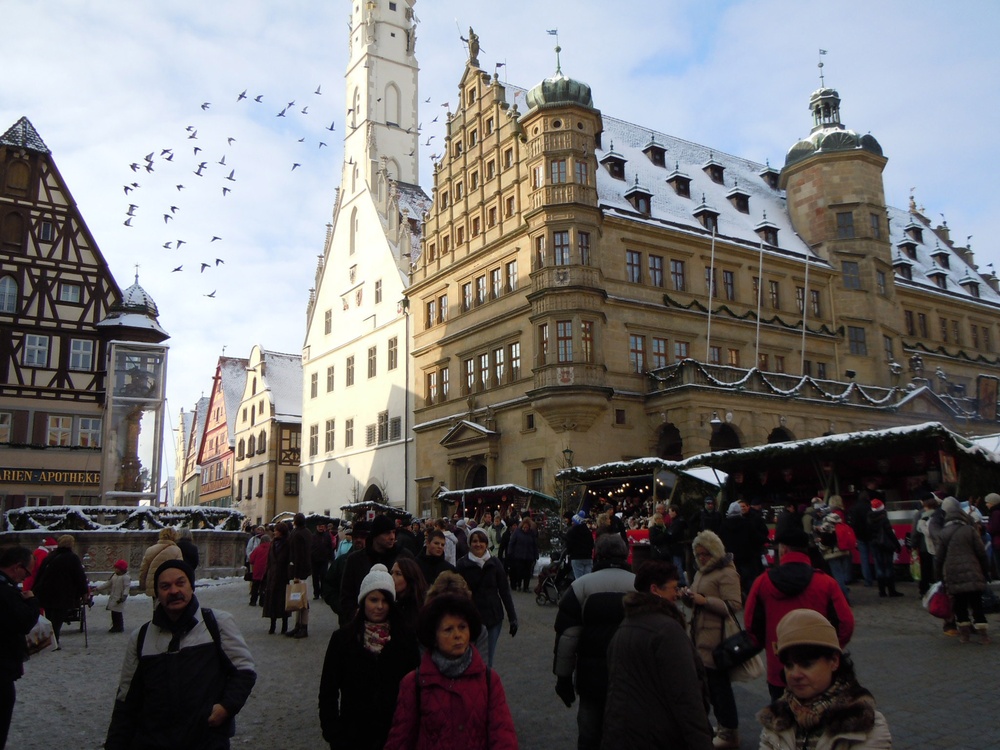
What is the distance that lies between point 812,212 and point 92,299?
35428 millimetres

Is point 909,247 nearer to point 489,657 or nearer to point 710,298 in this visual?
point 710,298

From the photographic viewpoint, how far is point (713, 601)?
23.2ft

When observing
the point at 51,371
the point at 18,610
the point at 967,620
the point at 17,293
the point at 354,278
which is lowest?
the point at 967,620

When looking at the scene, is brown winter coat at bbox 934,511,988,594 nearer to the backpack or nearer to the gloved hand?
the backpack

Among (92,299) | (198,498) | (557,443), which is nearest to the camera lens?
(557,443)

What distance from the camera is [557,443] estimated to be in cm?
3350

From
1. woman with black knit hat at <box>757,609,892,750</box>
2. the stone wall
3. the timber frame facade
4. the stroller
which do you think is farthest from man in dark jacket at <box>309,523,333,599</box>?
the timber frame facade

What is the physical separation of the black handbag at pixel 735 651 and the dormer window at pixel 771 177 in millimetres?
46507

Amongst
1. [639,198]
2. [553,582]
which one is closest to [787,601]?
[553,582]

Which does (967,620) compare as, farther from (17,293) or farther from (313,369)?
(313,369)

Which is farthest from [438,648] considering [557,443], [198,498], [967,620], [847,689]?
[198,498]

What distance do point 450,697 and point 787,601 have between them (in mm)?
2917

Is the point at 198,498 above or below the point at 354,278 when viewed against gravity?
below

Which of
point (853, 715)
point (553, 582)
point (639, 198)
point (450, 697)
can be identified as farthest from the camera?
point (639, 198)
